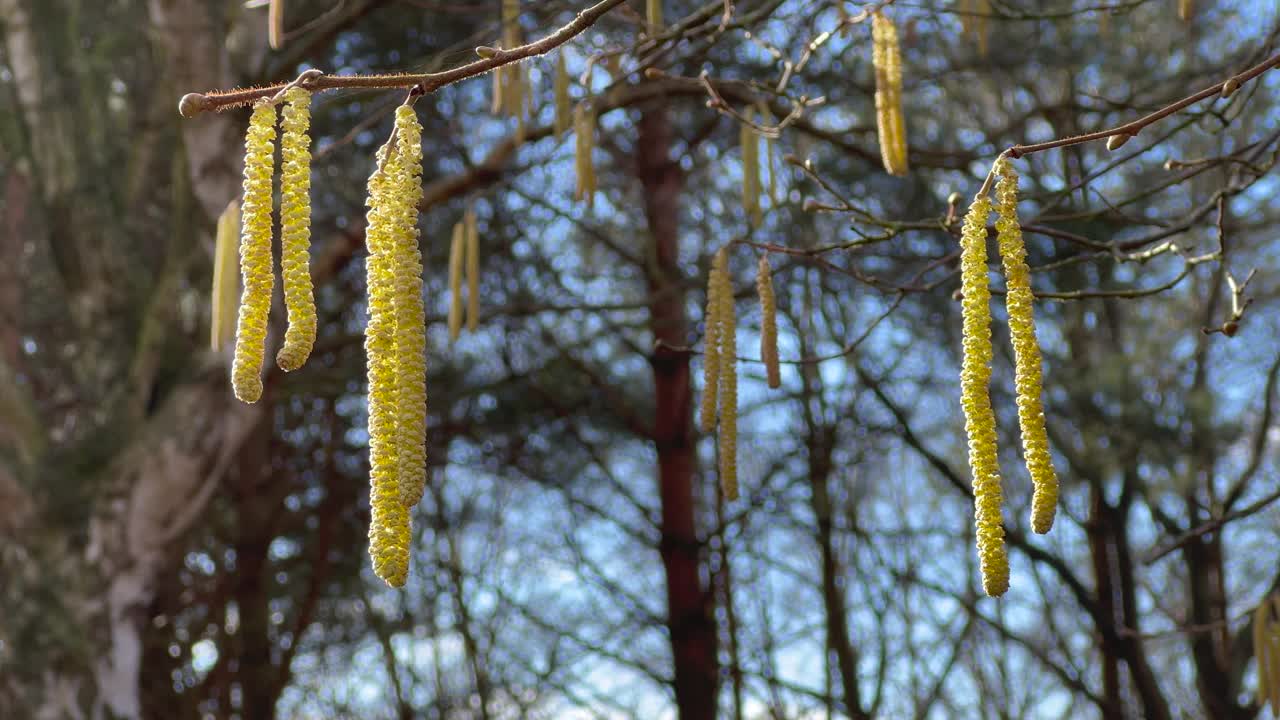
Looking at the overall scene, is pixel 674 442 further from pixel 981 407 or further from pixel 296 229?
pixel 296 229

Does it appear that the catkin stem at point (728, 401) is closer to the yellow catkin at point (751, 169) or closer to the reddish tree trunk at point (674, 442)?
the yellow catkin at point (751, 169)

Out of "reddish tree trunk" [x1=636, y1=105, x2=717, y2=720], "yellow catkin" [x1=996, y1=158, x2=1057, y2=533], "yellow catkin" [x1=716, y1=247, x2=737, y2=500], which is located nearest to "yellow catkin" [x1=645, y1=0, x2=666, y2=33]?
"yellow catkin" [x1=716, y1=247, x2=737, y2=500]

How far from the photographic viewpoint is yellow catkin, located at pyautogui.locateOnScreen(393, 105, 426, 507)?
1313mm

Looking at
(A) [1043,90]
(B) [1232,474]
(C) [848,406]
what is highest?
(A) [1043,90]

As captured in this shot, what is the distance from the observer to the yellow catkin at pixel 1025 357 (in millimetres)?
1378

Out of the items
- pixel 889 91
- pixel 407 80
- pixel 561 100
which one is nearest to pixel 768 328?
pixel 889 91

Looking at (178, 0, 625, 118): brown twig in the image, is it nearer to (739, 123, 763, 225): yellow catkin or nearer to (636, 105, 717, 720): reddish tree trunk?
(739, 123, 763, 225): yellow catkin

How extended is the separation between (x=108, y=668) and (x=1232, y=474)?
5.11 m

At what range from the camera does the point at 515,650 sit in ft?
26.3

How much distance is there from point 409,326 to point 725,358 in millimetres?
939

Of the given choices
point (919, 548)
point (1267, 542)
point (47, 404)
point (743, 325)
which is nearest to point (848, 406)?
point (743, 325)

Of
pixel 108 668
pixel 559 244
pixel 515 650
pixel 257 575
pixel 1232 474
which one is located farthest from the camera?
pixel 515 650

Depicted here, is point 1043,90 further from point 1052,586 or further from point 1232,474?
point 1052,586

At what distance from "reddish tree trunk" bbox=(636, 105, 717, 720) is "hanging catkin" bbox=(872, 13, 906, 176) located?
3.30 metres
